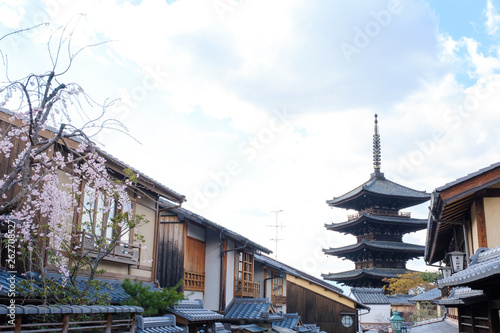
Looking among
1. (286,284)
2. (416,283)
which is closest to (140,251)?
(286,284)

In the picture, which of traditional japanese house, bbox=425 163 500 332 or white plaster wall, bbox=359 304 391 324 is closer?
traditional japanese house, bbox=425 163 500 332

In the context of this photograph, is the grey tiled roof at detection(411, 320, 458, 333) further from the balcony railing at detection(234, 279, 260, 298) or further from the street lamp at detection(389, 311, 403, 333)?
the balcony railing at detection(234, 279, 260, 298)

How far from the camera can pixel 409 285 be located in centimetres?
4144

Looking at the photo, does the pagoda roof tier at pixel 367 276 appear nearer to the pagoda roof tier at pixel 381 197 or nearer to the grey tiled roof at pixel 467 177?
the pagoda roof tier at pixel 381 197

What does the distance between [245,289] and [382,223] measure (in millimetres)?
26620

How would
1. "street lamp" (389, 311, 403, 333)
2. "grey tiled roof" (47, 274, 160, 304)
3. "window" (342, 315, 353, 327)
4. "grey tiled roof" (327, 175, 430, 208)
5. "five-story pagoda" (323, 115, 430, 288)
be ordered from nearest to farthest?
"grey tiled roof" (47, 274, 160, 304) < "street lamp" (389, 311, 403, 333) < "window" (342, 315, 353, 327) < "five-story pagoda" (323, 115, 430, 288) < "grey tiled roof" (327, 175, 430, 208)

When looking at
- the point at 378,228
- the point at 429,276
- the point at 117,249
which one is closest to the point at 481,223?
the point at 117,249

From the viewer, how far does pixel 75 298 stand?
9109mm

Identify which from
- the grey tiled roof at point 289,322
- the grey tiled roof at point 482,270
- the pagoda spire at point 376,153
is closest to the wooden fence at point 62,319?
the grey tiled roof at point 482,270

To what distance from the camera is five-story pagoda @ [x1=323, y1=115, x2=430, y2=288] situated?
4453cm

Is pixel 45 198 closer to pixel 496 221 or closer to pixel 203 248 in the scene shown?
pixel 496 221

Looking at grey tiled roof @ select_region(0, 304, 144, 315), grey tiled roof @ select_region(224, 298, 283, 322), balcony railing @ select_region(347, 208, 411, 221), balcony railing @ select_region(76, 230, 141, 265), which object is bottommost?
grey tiled roof @ select_region(224, 298, 283, 322)

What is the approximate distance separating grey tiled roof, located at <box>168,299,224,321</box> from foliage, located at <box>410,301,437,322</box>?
25.2 m

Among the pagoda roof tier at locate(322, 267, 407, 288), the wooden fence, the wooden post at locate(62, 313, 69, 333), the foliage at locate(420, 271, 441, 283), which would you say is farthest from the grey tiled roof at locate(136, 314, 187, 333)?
the foliage at locate(420, 271, 441, 283)
